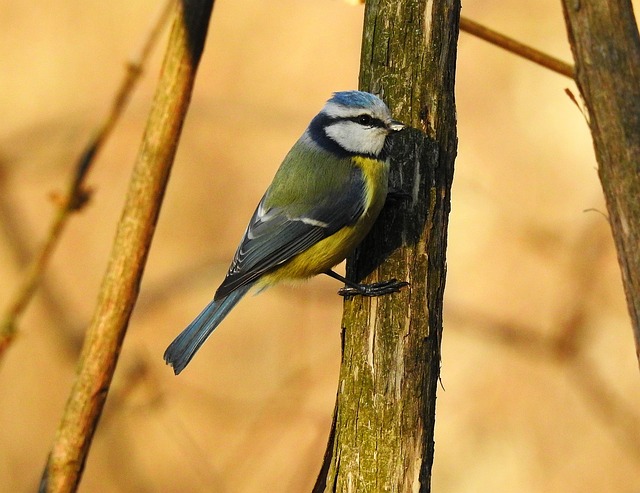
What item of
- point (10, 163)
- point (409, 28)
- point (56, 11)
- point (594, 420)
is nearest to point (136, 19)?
point (56, 11)

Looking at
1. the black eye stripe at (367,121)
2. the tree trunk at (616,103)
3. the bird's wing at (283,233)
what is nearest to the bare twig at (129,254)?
the bird's wing at (283,233)

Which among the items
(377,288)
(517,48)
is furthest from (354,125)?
(377,288)

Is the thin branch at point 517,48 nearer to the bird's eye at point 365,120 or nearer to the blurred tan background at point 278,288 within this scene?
the bird's eye at point 365,120

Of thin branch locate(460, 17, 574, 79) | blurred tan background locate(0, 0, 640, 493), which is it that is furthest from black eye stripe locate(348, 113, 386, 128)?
blurred tan background locate(0, 0, 640, 493)

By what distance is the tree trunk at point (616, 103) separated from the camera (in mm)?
2275

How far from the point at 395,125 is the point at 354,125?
1.41 ft

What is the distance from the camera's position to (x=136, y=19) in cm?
511

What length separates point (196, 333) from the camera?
2836mm

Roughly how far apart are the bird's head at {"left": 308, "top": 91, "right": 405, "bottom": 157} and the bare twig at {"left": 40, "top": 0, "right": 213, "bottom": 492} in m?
0.53

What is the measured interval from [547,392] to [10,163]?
128 inches

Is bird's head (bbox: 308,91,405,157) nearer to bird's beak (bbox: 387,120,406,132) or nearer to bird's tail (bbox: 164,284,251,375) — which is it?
bird's beak (bbox: 387,120,406,132)

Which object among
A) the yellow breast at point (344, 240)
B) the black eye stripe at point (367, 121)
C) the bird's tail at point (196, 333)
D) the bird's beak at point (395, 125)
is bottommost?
the bird's tail at point (196, 333)

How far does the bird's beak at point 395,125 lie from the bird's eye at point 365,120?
146mm

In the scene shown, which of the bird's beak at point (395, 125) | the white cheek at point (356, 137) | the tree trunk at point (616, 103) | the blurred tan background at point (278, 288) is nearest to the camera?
the tree trunk at point (616, 103)
